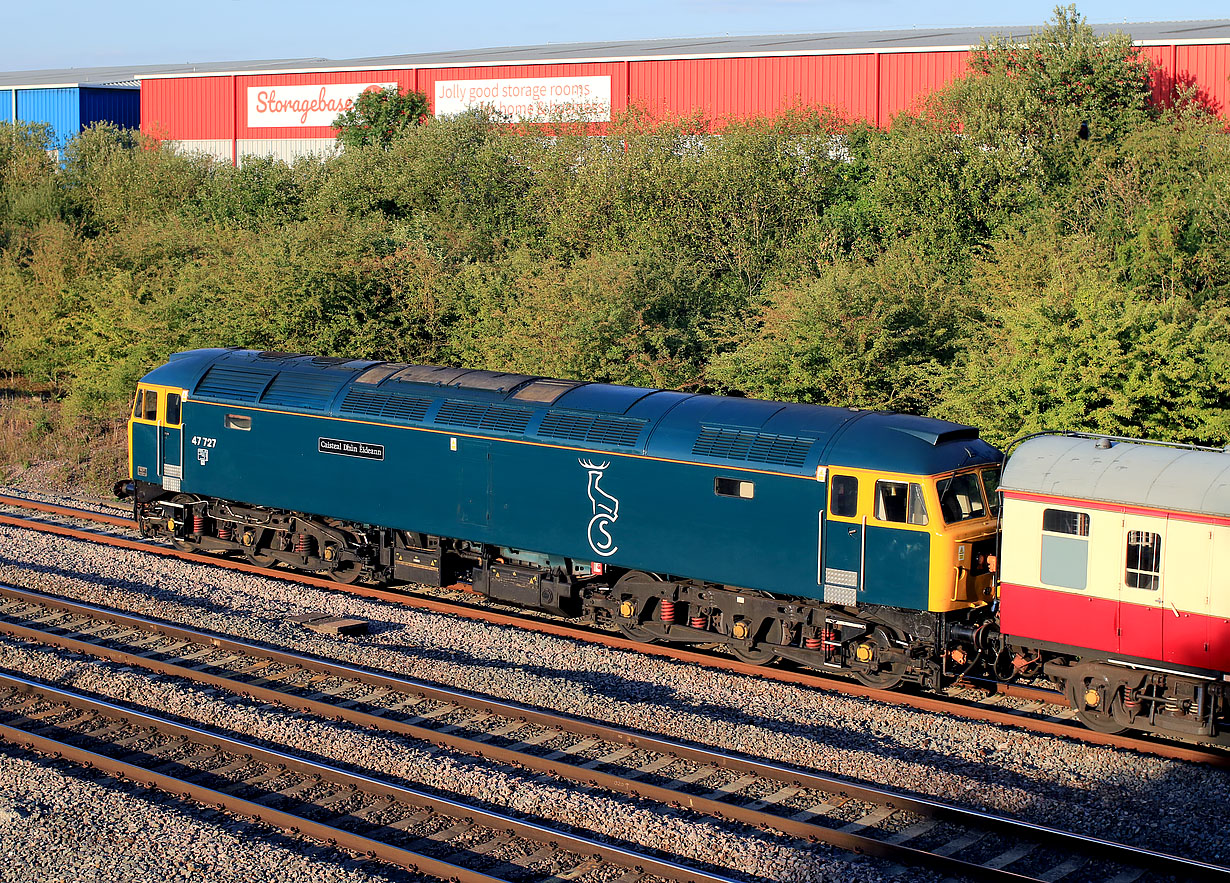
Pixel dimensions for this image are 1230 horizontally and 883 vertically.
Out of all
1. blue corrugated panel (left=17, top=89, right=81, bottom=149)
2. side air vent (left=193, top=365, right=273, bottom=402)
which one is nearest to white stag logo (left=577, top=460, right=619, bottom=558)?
side air vent (left=193, top=365, right=273, bottom=402)

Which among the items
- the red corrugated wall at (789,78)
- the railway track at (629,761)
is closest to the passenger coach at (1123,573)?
the railway track at (629,761)

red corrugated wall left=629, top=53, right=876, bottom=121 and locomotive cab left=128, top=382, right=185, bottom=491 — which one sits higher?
red corrugated wall left=629, top=53, right=876, bottom=121

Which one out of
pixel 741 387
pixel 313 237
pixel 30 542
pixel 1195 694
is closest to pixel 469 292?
pixel 313 237

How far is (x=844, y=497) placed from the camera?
581 inches

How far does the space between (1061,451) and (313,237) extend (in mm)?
23461

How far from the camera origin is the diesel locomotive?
13203 mm

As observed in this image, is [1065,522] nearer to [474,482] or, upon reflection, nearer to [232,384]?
[474,482]

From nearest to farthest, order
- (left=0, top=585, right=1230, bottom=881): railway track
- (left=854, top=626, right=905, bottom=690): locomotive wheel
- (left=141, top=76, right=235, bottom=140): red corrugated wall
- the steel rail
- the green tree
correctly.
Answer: the steel rail < (left=0, top=585, right=1230, bottom=881): railway track < (left=854, top=626, right=905, bottom=690): locomotive wheel < the green tree < (left=141, top=76, right=235, bottom=140): red corrugated wall

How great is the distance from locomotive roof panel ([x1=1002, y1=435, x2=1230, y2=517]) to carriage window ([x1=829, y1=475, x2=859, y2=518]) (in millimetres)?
1823

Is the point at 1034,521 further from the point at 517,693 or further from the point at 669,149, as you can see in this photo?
the point at 669,149

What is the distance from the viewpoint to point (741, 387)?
23.9 meters

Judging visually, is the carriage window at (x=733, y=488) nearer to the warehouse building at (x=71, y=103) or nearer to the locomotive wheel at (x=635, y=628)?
the locomotive wheel at (x=635, y=628)

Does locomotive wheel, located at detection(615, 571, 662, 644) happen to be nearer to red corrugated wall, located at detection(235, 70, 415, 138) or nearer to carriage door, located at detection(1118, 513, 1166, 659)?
carriage door, located at detection(1118, 513, 1166, 659)

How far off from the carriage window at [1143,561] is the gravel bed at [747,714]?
6.10ft
